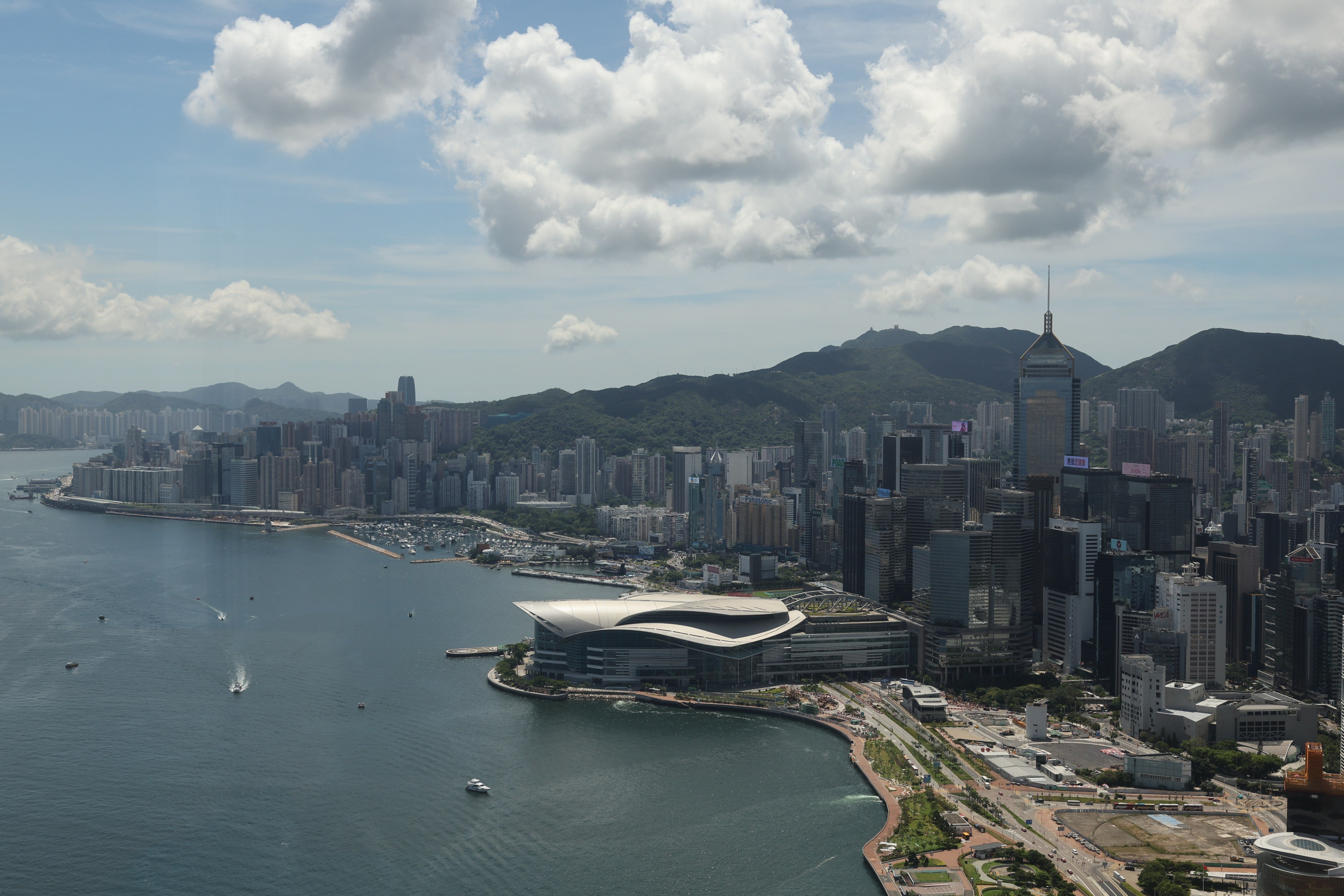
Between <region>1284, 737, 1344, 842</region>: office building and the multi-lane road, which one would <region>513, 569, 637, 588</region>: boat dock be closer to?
the multi-lane road

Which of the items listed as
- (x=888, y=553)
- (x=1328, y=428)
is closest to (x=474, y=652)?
(x=888, y=553)

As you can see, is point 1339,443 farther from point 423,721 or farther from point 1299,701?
point 423,721

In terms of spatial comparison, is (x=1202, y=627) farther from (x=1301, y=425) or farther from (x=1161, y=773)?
(x=1301, y=425)

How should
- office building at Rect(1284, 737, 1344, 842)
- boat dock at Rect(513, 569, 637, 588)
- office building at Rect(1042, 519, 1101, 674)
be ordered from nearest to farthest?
office building at Rect(1284, 737, 1344, 842), office building at Rect(1042, 519, 1101, 674), boat dock at Rect(513, 569, 637, 588)

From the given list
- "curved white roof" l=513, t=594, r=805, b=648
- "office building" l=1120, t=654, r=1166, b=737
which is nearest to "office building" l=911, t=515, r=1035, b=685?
"curved white roof" l=513, t=594, r=805, b=648

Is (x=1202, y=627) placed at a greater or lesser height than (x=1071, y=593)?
lesser

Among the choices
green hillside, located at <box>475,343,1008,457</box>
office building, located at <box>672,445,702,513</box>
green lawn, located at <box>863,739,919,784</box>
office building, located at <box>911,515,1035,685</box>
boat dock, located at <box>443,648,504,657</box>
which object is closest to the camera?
green lawn, located at <box>863,739,919,784</box>

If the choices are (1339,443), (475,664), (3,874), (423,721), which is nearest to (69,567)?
(475,664)
